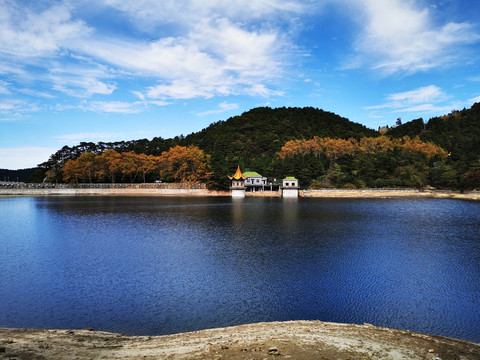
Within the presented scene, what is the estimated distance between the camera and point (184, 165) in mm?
87000

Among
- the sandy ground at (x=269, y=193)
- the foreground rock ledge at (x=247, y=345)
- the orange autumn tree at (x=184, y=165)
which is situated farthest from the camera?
the orange autumn tree at (x=184, y=165)

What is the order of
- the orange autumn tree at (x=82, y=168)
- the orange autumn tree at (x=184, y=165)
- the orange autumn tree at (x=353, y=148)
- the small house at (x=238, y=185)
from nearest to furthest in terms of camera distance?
the small house at (x=238, y=185)
the orange autumn tree at (x=184, y=165)
the orange autumn tree at (x=353, y=148)
the orange autumn tree at (x=82, y=168)

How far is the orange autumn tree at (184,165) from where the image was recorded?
87.9 metres

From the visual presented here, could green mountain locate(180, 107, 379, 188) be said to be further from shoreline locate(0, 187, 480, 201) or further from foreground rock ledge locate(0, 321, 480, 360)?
foreground rock ledge locate(0, 321, 480, 360)

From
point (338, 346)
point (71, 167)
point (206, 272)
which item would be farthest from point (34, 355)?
point (71, 167)

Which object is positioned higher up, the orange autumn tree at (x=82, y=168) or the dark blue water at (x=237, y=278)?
the orange autumn tree at (x=82, y=168)

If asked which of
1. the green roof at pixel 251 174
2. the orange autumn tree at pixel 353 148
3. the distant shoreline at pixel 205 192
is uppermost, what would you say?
the orange autumn tree at pixel 353 148

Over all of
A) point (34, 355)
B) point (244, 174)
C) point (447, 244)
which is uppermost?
point (244, 174)

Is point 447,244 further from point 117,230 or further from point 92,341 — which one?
point 117,230

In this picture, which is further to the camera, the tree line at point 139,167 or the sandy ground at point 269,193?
the tree line at point 139,167

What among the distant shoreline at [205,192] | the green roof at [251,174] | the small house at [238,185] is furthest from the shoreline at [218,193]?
the green roof at [251,174]

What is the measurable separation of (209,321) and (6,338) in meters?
6.13

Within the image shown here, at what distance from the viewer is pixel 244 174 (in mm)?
86062

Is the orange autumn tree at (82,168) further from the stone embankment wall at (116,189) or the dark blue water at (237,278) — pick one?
the dark blue water at (237,278)
